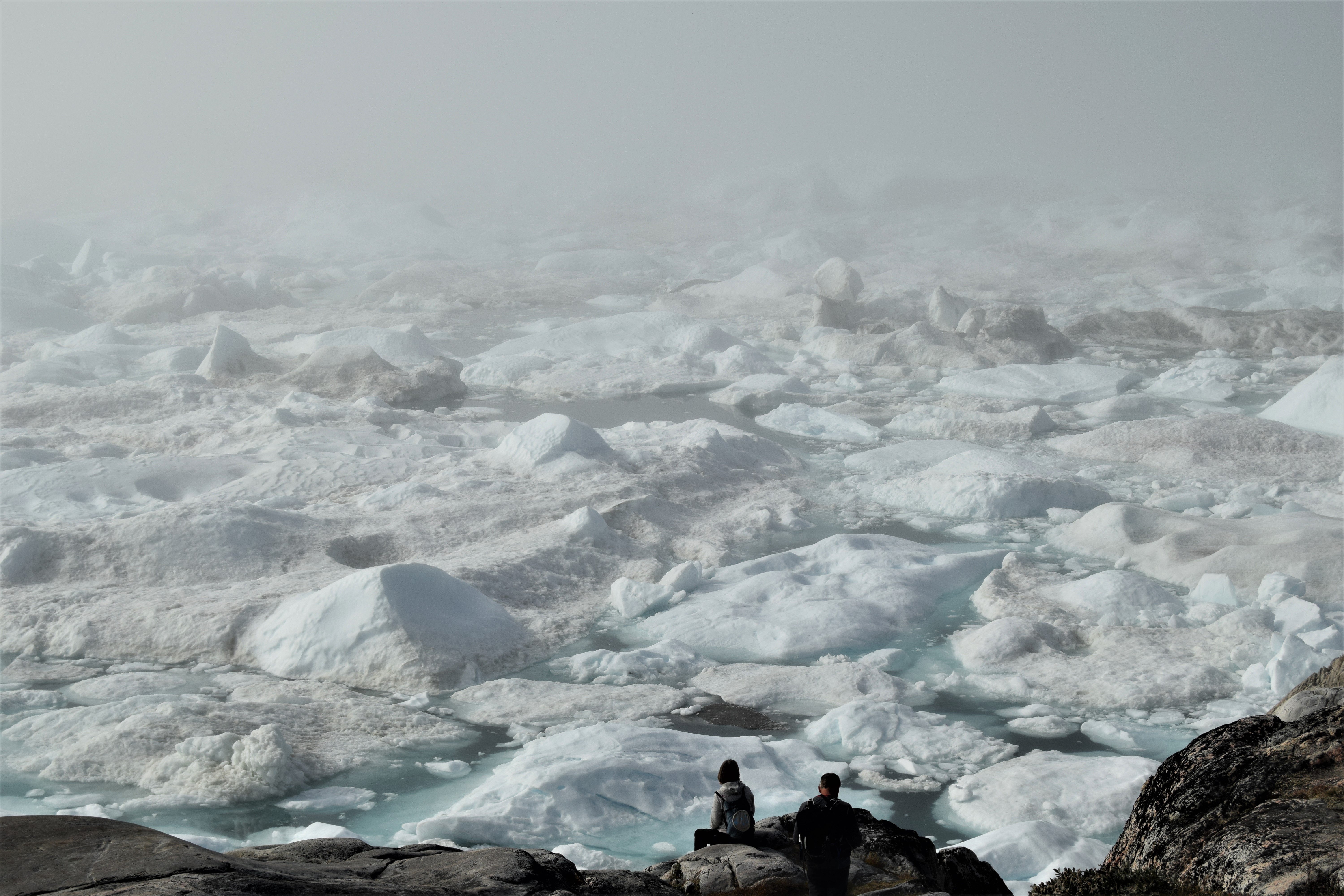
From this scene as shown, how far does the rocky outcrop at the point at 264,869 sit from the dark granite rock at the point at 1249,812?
214cm

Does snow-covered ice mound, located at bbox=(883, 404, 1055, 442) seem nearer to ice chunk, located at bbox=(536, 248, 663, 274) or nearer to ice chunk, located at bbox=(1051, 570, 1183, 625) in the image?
ice chunk, located at bbox=(1051, 570, 1183, 625)

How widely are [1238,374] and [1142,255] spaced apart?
2013 centimetres

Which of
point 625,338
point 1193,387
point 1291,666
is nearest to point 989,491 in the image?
point 1291,666

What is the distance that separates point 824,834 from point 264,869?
2.07 meters

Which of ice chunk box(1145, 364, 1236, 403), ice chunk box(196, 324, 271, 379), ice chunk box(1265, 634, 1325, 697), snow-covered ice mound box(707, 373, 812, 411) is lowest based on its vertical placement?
ice chunk box(1145, 364, 1236, 403)

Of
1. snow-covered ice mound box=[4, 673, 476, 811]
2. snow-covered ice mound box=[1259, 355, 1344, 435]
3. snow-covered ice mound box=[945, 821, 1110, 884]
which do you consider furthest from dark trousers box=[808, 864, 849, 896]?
snow-covered ice mound box=[1259, 355, 1344, 435]

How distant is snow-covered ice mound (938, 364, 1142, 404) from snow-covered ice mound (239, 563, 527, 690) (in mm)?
12241

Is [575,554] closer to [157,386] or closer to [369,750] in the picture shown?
[369,750]

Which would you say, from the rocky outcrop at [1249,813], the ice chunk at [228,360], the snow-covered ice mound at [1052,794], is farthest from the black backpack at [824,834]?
the ice chunk at [228,360]

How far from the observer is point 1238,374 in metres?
20.0

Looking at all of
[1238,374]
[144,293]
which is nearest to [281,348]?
[144,293]

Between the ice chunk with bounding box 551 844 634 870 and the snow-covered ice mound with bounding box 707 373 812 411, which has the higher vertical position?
the ice chunk with bounding box 551 844 634 870

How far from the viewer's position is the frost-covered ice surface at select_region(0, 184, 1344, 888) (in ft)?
23.3

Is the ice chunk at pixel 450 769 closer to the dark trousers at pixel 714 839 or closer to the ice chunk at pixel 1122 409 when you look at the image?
the dark trousers at pixel 714 839
